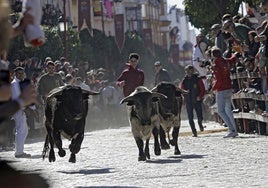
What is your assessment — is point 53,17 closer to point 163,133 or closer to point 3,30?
point 163,133

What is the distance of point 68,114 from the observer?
60.4 ft

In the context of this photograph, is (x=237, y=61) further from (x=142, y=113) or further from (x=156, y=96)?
(x=142, y=113)

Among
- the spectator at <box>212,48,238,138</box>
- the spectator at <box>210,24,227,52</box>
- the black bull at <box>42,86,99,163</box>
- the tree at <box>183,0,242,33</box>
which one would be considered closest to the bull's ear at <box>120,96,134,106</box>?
the black bull at <box>42,86,99,163</box>

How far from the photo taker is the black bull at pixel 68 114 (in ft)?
59.9

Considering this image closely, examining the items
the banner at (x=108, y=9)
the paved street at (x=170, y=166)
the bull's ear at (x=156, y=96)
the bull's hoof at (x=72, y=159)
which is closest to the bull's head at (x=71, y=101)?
the bull's hoof at (x=72, y=159)

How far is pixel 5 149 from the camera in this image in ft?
84.3

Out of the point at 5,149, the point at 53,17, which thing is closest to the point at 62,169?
the point at 5,149

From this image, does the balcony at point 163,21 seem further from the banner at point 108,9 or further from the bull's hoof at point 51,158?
the bull's hoof at point 51,158

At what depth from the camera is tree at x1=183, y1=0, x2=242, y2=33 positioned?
34312 millimetres

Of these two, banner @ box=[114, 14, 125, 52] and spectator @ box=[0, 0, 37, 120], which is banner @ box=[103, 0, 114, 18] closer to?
banner @ box=[114, 14, 125, 52]

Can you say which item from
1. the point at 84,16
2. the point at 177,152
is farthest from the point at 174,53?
the point at 177,152

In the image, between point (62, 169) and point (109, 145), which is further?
point (109, 145)

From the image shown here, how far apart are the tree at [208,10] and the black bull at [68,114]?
16.1 metres

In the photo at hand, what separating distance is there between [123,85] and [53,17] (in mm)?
44264
